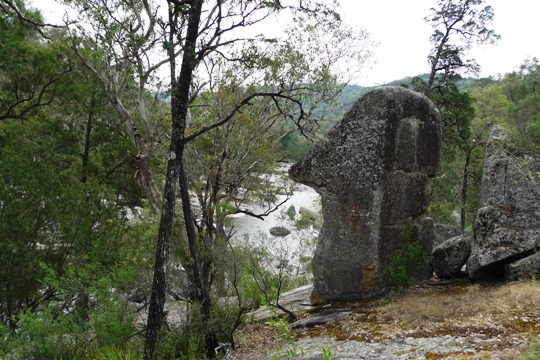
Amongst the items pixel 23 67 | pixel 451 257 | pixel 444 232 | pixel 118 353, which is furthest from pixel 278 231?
pixel 118 353

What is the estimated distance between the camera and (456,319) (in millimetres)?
6957

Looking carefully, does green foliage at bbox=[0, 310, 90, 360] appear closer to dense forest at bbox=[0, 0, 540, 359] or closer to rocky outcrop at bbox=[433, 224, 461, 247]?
dense forest at bbox=[0, 0, 540, 359]

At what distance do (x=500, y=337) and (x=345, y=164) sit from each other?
15.7 ft

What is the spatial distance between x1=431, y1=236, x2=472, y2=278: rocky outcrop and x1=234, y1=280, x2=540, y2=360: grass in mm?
523

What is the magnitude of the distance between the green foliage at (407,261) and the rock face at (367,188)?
0.40 ft

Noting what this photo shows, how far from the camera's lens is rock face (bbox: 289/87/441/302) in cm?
959

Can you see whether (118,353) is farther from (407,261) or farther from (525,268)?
(525,268)

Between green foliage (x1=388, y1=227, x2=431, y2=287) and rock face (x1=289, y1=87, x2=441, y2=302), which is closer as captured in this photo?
green foliage (x1=388, y1=227, x2=431, y2=287)

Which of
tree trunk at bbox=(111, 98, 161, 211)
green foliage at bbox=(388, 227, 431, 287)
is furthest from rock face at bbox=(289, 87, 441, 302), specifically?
tree trunk at bbox=(111, 98, 161, 211)

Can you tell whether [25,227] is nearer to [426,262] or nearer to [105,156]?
[105,156]

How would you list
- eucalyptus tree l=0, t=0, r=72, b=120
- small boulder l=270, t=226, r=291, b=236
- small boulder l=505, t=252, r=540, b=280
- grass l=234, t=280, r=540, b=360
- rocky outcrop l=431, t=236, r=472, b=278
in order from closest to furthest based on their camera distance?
grass l=234, t=280, r=540, b=360 → small boulder l=505, t=252, r=540, b=280 → rocky outcrop l=431, t=236, r=472, b=278 → eucalyptus tree l=0, t=0, r=72, b=120 → small boulder l=270, t=226, r=291, b=236

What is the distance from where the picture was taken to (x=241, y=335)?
9.80 m

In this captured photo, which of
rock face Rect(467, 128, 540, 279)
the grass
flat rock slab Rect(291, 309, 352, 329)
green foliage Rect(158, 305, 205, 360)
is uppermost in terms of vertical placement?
rock face Rect(467, 128, 540, 279)

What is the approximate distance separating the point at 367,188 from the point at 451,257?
2.54 metres
